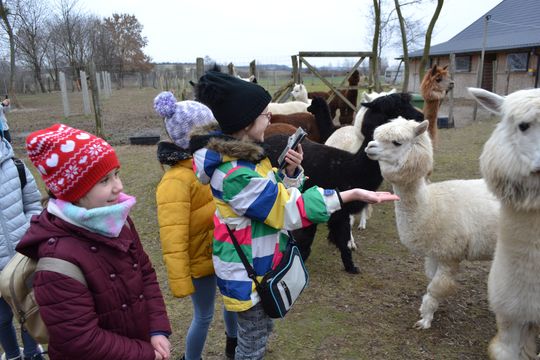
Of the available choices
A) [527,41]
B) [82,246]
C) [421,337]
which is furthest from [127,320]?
[527,41]

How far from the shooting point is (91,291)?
1.37 meters

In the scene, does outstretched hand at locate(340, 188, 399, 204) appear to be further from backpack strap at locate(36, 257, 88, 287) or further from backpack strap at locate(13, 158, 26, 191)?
backpack strap at locate(13, 158, 26, 191)

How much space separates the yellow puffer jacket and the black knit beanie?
547 millimetres

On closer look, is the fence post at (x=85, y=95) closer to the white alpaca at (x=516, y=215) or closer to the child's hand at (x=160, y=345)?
the child's hand at (x=160, y=345)

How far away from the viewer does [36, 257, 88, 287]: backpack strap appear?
127cm

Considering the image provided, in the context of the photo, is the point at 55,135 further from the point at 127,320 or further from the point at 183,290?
the point at 183,290

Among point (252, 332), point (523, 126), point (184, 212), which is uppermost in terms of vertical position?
point (523, 126)

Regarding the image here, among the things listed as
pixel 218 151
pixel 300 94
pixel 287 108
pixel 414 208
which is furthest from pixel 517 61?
pixel 218 151

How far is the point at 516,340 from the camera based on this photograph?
211cm

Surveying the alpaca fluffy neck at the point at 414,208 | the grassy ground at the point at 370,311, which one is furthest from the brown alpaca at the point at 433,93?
the alpaca fluffy neck at the point at 414,208

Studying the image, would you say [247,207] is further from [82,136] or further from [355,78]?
[355,78]

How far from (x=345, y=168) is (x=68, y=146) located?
279cm

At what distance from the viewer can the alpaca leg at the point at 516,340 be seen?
209 cm

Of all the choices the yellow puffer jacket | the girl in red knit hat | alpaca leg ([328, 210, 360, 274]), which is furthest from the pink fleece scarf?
alpaca leg ([328, 210, 360, 274])
